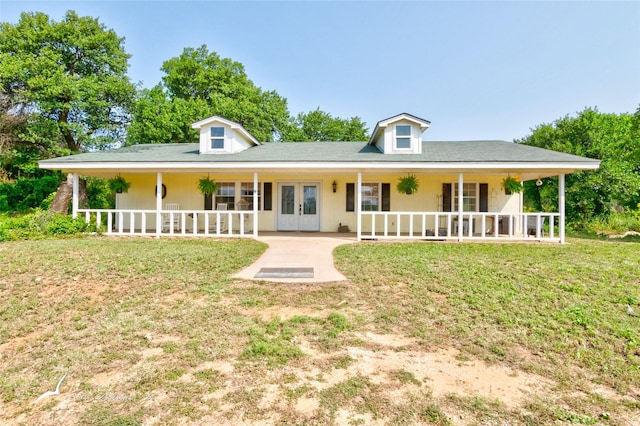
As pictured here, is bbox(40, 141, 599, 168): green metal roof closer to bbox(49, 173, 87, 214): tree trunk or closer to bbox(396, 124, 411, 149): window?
bbox(396, 124, 411, 149): window

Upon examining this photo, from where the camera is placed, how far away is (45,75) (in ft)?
54.6

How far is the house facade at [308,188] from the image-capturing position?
35.1 feet

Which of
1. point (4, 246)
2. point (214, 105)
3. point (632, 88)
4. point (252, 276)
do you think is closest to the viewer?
point (252, 276)

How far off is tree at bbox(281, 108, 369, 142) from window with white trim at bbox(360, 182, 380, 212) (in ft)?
57.8

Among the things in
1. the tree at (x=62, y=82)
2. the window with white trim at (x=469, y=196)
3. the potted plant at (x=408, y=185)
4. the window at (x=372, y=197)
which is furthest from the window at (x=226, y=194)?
the tree at (x=62, y=82)

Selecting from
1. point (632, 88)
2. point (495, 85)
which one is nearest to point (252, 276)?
point (495, 85)

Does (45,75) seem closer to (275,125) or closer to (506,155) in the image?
(275,125)

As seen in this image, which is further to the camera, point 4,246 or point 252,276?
point 4,246

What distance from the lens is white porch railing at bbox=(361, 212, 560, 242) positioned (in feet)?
33.0

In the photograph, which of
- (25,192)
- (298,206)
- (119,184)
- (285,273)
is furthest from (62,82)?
(285,273)

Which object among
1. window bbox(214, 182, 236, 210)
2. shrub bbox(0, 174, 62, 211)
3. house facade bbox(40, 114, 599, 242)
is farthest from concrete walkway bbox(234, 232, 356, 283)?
shrub bbox(0, 174, 62, 211)

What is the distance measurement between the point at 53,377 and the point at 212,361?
156cm

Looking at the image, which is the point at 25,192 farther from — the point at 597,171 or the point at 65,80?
the point at 597,171

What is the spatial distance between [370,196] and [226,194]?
607 centimetres
